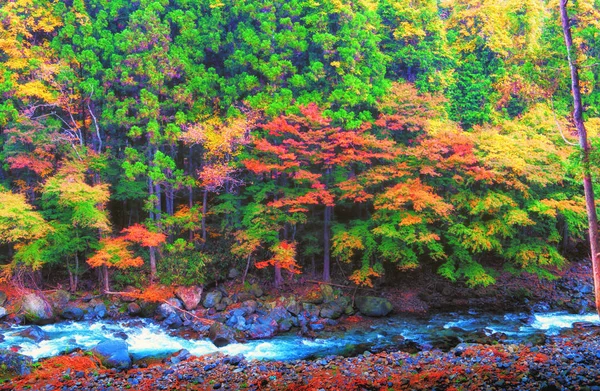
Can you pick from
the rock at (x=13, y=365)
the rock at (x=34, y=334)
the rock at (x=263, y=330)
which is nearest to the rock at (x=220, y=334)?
the rock at (x=263, y=330)

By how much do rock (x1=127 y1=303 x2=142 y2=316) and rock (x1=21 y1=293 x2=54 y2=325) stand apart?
9.05ft

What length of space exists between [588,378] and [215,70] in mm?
20361

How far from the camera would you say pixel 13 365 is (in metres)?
11.1

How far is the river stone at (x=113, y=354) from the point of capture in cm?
1227

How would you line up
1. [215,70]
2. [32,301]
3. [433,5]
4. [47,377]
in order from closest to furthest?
[47,377]
[32,301]
[215,70]
[433,5]

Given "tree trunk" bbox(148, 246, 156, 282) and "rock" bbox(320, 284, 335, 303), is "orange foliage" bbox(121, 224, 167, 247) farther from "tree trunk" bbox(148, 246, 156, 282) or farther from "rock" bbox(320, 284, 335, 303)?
"rock" bbox(320, 284, 335, 303)

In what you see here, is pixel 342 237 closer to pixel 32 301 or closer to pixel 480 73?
pixel 32 301

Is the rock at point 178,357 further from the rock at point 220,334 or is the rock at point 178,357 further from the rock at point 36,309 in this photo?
the rock at point 36,309

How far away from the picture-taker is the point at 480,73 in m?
26.1

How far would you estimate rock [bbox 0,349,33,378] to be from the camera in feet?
35.7

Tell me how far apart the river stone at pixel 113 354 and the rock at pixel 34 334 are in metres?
2.83

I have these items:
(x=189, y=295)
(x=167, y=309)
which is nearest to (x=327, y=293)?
(x=189, y=295)

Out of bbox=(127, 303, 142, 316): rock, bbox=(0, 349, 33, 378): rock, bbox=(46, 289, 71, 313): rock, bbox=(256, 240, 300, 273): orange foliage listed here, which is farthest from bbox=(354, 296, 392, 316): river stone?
bbox=(46, 289, 71, 313): rock

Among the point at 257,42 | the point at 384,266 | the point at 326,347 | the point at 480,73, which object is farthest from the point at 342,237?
the point at 480,73
